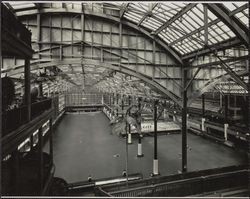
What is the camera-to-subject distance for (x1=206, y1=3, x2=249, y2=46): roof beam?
10828 mm

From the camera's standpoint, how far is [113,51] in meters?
18.4

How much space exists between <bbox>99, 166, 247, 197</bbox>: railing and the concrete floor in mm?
3913

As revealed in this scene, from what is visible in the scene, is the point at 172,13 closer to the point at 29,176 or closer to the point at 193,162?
the point at 193,162

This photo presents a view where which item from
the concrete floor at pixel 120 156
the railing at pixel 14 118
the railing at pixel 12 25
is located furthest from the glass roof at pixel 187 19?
the railing at pixel 14 118

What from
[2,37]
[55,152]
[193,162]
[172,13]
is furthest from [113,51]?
[2,37]

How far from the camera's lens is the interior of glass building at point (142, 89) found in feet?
28.7

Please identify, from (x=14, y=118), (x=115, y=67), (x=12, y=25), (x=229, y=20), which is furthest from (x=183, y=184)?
(x=115, y=67)

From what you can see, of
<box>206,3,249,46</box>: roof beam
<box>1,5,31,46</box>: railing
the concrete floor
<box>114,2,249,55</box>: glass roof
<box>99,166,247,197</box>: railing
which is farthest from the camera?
the concrete floor

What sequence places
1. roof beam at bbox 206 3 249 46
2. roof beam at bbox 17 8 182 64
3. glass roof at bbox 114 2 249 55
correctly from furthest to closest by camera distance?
roof beam at bbox 17 8 182 64 < glass roof at bbox 114 2 249 55 < roof beam at bbox 206 3 249 46

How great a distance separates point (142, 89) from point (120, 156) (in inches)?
438

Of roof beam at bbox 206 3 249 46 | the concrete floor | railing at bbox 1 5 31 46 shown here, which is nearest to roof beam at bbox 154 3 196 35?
roof beam at bbox 206 3 249 46

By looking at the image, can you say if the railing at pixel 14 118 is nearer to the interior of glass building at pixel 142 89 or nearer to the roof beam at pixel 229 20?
the interior of glass building at pixel 142 89

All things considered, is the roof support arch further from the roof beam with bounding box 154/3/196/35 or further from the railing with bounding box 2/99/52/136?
the railing with bounding box 2/99/52/136

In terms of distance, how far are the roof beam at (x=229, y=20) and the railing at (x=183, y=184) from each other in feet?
24.8
